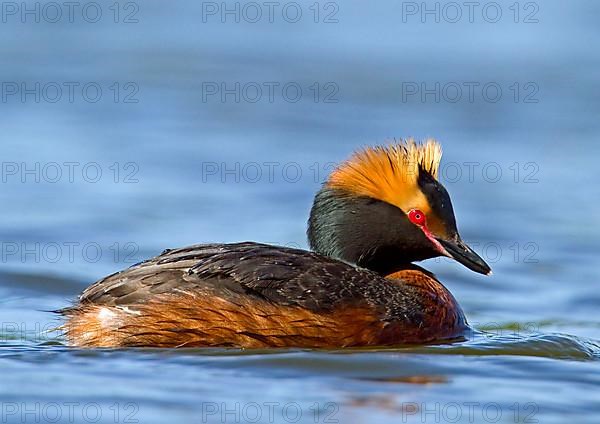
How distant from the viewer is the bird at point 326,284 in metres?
10.9

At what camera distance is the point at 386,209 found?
11.9 metres

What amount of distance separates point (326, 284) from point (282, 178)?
6556 mm

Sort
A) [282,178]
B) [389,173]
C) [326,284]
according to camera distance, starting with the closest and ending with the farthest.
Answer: [326,284]
[389,173]
[282,178]

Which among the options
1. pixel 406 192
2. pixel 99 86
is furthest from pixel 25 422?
pixel 99 86

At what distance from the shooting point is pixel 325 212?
11891 millimetres

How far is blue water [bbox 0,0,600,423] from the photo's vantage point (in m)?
10.2

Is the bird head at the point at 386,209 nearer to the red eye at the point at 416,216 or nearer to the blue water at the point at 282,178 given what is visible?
the red eye at the point at 416,216

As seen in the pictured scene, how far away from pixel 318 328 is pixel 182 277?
1022 millimetres

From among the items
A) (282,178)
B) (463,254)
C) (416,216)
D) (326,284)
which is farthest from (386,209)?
(282,178)

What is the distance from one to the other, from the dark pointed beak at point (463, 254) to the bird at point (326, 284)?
1 cm

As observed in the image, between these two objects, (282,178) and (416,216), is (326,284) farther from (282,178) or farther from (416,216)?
(282,178)

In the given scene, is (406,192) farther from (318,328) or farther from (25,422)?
(25,422)

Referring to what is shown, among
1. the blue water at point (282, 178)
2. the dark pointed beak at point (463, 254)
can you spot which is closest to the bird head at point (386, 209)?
the dark pointed beak at point (463, 254)

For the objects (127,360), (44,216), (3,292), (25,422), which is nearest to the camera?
(25,422)
